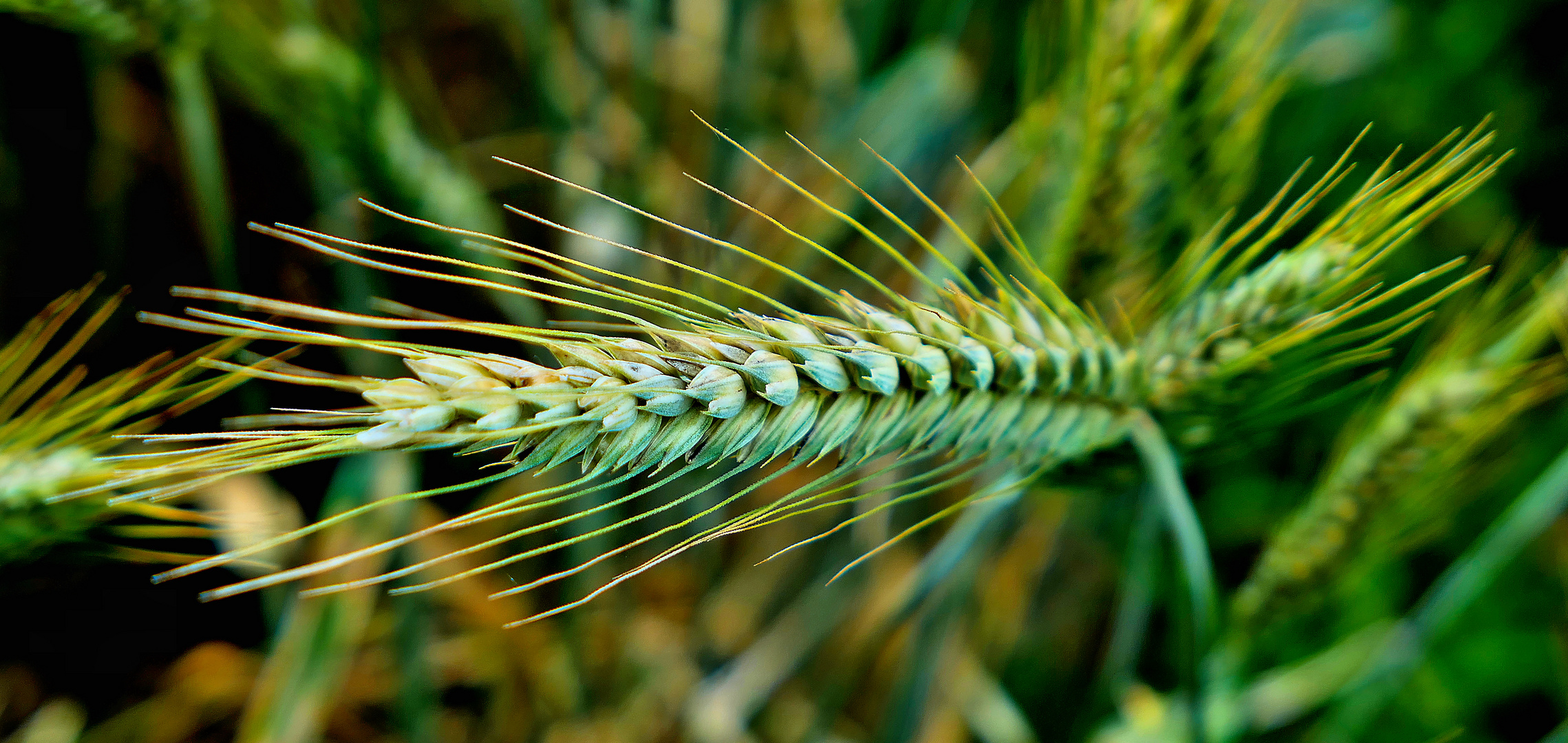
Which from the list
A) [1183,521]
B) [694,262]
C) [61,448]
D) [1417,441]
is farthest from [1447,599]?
[61,448]

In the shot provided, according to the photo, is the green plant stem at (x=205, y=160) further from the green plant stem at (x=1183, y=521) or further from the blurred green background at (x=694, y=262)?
the green plant stem at (x=1183, y=521)

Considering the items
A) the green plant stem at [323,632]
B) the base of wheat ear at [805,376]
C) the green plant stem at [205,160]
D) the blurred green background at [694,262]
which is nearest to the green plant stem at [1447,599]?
the blurred green background at [694,262]

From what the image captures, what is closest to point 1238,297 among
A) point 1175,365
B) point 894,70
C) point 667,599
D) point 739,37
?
point 1175,365

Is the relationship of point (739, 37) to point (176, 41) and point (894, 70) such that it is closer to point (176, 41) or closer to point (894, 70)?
point (894, 70)

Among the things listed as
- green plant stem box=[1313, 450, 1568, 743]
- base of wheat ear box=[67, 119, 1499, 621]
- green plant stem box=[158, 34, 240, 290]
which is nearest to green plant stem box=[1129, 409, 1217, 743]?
base of wheat ear box=[67, 119, 1499, 621]

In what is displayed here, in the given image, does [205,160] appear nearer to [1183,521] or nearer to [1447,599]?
[1183,521]

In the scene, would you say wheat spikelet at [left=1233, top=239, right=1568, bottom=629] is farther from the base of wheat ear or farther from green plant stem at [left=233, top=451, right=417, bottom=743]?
green plant stem at [left=233, top=451, right=417, bottom=743]
